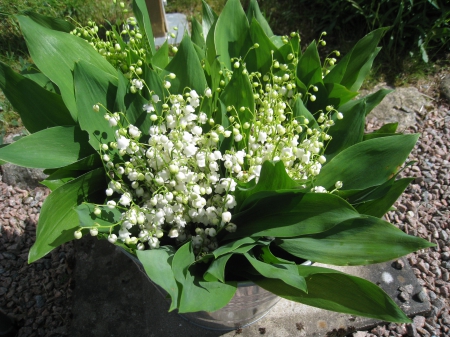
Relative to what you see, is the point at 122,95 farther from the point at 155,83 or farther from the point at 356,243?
the point at 356,243

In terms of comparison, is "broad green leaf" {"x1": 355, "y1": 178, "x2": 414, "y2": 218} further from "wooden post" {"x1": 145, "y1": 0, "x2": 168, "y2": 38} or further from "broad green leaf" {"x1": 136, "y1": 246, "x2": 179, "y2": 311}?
"wooden post" {"x1": 145, "y1": 0, "x2": 168, "y2": 38}

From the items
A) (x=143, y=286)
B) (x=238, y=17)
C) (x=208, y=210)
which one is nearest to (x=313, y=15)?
(x=238, y=17)

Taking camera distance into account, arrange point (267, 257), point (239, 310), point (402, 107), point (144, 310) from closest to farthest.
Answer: point (267, 257) → point (239, 310) → point (144, 310) → point (402, 107)

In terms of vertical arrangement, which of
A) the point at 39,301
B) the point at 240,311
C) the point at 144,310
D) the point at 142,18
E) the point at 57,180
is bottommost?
the point at 39,301

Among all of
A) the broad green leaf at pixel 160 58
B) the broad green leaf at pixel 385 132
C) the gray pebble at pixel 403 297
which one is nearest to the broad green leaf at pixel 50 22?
the broad green leaf at pixel 160 58

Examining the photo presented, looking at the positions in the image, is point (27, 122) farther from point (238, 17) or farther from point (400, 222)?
point (400, 222)

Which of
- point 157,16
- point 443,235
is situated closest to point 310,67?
point 443,235
